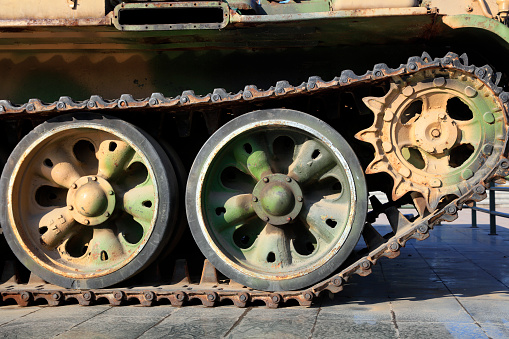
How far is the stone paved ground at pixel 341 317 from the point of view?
468 cm

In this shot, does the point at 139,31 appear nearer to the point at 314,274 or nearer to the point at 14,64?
the point at 14,64

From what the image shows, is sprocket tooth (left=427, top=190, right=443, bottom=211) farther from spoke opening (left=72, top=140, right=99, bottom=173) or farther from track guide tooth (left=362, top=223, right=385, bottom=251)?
spoke opening (left=72, top=140, right=99, bottom=173)

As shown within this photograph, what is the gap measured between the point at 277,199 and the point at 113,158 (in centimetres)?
169

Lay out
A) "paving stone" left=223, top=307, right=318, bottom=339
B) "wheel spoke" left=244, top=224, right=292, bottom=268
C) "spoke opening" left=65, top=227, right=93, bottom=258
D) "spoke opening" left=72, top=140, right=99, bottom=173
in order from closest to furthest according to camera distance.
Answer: "paving stone" left=223, top=307, right=318, bottom=339 < "wheel spoke" left=244, top=224, right=292, bottom=268 < "spoke opening" left=65, top=227, right=93, bottom=258 < "spoke opening" left=72, top=140, right=99, bottom=173

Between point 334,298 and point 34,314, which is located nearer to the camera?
point 34,314

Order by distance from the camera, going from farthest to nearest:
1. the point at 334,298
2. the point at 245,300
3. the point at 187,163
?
the point at 187,163
the point at 334,298
the point at 245,300

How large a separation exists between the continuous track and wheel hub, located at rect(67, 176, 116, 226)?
677mm

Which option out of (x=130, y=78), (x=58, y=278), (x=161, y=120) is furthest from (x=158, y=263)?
(x=130, y=78)

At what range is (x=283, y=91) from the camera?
18.5 ft

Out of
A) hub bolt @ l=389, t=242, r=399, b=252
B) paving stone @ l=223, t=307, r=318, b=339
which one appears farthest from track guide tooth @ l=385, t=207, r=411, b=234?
paving stone @ l=223, t=307, r=318, b=339

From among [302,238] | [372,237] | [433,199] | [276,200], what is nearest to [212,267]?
[276,200]

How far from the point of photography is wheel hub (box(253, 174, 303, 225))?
5.79m

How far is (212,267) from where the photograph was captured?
236 inches

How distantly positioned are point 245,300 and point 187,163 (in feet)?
6.48
